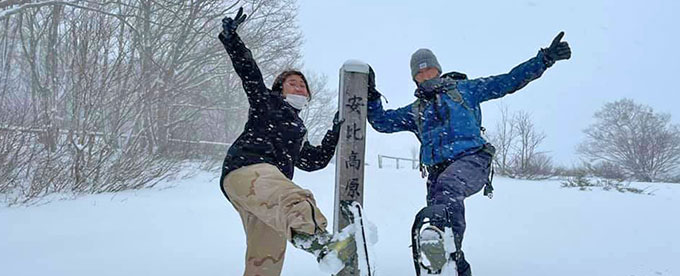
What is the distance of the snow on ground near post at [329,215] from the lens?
325 centimetres

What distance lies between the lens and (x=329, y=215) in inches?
220

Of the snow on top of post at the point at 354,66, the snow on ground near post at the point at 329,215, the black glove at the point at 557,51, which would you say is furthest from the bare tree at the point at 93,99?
the black glove at the point at 557,51

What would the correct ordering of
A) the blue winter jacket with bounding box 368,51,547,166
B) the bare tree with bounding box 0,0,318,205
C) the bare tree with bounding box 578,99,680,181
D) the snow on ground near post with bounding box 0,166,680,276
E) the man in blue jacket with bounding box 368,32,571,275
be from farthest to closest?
the bare tree with bounding box 578,99,680,181
the bare tree with bounding box 0,0,318,205
the snow on ground near post with bounding box 0,166,680,276
the blue winter jacket with bounding box 368,51,547,166
the man in blue jacket with bounding box 368,32,571,275

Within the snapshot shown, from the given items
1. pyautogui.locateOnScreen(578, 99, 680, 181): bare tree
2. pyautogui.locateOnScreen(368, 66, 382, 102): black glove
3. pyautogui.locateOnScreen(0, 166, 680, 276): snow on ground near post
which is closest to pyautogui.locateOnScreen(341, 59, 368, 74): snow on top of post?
pyautogui.locateOnScreen(368, 66, 382, 102): black glove

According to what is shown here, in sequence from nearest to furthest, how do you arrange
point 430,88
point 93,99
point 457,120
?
point 457,120 → point 430,88 → point 93,99

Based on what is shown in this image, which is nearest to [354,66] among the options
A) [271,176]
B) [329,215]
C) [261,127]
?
[261,127]

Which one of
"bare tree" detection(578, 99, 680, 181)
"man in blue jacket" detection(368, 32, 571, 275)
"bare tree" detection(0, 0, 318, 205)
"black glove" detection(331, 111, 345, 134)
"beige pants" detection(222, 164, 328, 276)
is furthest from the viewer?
"bare tree" detection(578, 99, 680, 181)

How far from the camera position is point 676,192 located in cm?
804

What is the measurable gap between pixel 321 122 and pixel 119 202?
789 inches

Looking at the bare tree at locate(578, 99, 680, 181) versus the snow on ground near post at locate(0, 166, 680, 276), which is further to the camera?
the bare tree at locate(578, 99, 680, 181)

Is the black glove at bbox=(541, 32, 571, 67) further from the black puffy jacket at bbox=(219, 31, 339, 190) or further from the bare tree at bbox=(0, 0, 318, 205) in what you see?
the bare tree at bbox=(0, 0, 318, 205)

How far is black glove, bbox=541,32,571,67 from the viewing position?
263 centimetres

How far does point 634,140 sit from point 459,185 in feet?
93.1

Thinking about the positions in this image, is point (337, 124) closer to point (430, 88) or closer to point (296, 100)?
point (296, 100)
